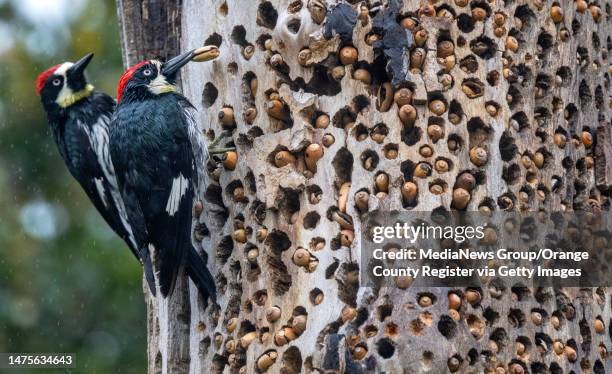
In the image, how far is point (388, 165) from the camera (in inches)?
140

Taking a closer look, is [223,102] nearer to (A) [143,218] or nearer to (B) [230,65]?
(B) [230,65]

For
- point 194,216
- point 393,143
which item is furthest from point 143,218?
point 393,143

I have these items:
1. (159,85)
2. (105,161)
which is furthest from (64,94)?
(159,85)

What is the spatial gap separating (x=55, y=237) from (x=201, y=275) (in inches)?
134

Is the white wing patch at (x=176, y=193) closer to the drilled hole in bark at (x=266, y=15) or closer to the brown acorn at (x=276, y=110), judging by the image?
the brown acorn at (x=276, y=110)

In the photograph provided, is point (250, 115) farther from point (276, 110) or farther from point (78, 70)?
point (78, 70)

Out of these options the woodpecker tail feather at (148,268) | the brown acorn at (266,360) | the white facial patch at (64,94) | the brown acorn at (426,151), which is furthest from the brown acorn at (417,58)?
the white facial patch at (64,94)

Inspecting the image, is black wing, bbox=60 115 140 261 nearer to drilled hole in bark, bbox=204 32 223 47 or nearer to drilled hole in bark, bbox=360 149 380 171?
drilled hole in bark, bbox=204 32 223 47

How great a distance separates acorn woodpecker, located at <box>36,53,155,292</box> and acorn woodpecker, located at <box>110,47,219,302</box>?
28 centimetres

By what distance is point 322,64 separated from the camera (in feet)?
12.3

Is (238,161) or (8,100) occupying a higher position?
(8,100)

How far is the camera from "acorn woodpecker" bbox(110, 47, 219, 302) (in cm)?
394

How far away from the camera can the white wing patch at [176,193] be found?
13.3ft

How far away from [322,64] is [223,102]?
49 cm
